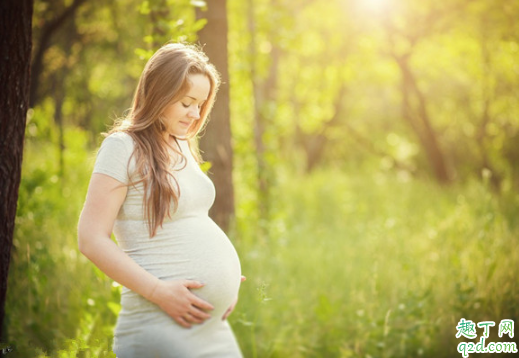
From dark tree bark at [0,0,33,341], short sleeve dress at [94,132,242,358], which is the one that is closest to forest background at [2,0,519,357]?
short sleeve dress at [94,132,242,358]

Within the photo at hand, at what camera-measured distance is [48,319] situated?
10.5 ft

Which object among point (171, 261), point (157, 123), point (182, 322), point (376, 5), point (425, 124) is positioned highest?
point (376, 5)

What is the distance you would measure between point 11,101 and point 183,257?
4.26 feet

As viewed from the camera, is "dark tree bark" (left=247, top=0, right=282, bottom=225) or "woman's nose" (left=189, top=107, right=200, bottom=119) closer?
"woman's nose" (left=189, top=107, right=200, bottom=119)

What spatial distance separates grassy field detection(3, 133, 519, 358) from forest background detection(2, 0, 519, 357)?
0.02 meters

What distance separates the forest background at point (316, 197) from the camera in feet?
10.4

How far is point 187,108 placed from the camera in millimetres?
1797

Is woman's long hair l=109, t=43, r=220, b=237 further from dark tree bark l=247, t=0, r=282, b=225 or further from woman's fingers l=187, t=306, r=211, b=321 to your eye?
dark tree bark l=247, t=0, r=282, b=225

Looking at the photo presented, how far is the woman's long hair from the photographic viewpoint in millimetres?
1635

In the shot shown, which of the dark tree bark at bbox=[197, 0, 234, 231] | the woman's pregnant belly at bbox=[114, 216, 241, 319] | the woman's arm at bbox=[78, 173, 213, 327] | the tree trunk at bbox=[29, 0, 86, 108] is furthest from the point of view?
the tree trunk at bbox=[29, 0, 86, 108]

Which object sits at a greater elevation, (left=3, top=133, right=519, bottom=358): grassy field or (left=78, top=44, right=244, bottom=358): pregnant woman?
(left=78, top=44, right=244, bottom=358): pregnant woman

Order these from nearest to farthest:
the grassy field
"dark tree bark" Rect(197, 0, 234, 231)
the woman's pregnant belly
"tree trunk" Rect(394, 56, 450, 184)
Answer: the woman's pregnant belly
the grassy field
"dark tree bark" Rect(197, 0, 234, 231)
"tree trunk" Rect(394, 56, 450, 184)

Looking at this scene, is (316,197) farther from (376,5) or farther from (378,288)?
(378,288)

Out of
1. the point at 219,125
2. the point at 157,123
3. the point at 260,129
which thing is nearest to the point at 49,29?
the point at 260,129
